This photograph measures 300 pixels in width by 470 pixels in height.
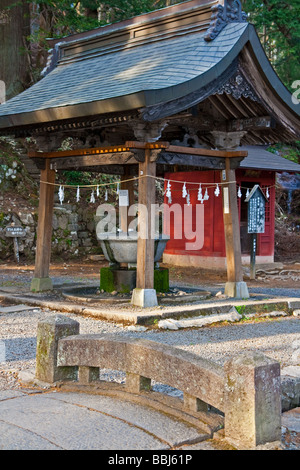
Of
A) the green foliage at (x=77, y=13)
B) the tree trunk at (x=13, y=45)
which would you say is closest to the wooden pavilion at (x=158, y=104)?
the green foliage at (x=77, y=13)

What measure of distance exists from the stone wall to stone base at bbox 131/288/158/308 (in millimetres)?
8119

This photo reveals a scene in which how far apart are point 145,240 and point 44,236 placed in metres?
2.72

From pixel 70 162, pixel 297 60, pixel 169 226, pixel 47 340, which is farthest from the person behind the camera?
pixel 297 60

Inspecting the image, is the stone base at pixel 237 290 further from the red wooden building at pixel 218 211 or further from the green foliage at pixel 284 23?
the green foliage at pixel 284 23

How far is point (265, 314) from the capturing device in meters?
9.69

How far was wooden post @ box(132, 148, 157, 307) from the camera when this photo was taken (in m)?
8.89

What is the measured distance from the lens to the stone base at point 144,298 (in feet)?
29.3

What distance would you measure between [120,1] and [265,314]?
45.3 feet

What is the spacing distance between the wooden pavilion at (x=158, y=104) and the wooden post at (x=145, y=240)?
18 mm

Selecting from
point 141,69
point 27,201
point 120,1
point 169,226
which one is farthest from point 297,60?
point 141,69

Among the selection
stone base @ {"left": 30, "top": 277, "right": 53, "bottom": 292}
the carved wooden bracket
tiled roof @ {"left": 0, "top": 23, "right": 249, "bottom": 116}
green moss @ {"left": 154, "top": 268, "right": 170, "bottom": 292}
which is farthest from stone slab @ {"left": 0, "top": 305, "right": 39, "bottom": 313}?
the carved wooden bracket

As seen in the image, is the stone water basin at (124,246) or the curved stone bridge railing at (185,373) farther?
the stone water basin at (124,246)

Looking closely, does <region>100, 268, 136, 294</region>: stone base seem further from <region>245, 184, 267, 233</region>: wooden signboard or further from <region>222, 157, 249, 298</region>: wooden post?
<region>245, 184, 267, 233</region>: wooden signboard
